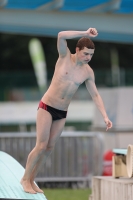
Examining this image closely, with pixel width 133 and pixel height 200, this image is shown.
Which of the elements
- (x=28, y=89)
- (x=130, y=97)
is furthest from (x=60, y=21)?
(x=28, y=89)

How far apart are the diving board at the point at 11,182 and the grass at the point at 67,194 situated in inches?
154

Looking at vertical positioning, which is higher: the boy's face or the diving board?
the boy's face

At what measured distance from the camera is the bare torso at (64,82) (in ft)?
28.2

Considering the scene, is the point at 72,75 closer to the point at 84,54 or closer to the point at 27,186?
the point at 84,54

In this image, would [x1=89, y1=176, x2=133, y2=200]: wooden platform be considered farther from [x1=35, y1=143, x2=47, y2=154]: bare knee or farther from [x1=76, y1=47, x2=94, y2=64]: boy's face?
[x1=76, y1=47, x2=94, y2=64]: boy's face

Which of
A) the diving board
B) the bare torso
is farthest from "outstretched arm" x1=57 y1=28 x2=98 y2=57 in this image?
the diving board

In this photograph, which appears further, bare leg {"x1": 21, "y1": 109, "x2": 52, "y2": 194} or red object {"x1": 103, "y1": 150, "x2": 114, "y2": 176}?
red object {"x1": 103, "y1": 150, "x2": 114, "y2": 176}

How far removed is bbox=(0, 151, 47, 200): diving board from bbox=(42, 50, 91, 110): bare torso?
1171mm

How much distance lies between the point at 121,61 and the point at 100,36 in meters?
33.6

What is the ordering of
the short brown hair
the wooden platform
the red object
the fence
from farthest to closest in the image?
the red object < the fence < the wooden platform < the short brown hair

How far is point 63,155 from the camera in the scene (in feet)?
54.6

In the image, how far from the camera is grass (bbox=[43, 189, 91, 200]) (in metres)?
14.3

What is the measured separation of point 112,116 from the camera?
17.4 m

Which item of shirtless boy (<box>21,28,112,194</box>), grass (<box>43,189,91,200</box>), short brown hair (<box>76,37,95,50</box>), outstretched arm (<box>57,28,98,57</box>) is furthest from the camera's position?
grass (<box>43,189,91,200</box>)
